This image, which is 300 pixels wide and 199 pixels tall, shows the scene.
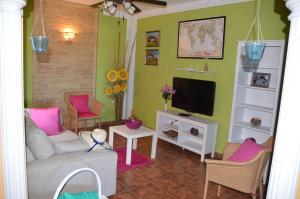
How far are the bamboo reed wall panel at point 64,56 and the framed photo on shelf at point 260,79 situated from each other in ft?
11.4

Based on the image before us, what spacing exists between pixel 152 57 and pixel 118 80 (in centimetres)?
94

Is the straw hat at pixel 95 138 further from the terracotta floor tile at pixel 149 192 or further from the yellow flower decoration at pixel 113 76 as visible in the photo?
the yellow flower decoration at pixel 113 76

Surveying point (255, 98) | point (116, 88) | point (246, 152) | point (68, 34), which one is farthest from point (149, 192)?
point (68, 34)

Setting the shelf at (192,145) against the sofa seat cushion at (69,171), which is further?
the shelf at (192,145)

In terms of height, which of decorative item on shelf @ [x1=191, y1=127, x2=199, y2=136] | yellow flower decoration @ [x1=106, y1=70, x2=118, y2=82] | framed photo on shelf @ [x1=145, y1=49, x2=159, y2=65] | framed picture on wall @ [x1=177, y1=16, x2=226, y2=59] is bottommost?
decorative item on shelf @ [x1=191, y1=127, x2=199, y2=136]

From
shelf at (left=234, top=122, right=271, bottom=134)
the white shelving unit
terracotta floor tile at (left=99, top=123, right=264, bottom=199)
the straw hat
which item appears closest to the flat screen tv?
the white shelving unit

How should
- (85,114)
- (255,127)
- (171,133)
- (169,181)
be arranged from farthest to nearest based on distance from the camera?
(85,114) < (171,133) < (255,127) < (169,181)

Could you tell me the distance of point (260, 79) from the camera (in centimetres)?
A: 384

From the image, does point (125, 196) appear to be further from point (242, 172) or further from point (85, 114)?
point (85, 114)

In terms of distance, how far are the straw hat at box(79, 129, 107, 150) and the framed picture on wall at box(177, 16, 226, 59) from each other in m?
2.60

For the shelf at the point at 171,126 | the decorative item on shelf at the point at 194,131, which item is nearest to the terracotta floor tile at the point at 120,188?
the decorative item on shelf at the point at 194,131

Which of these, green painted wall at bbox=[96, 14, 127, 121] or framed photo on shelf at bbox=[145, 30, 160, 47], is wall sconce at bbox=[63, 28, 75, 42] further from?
framed photo on shelf at bbox=[145, 30, 160, 47]

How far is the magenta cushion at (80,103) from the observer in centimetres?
532

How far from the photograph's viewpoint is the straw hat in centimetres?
264
